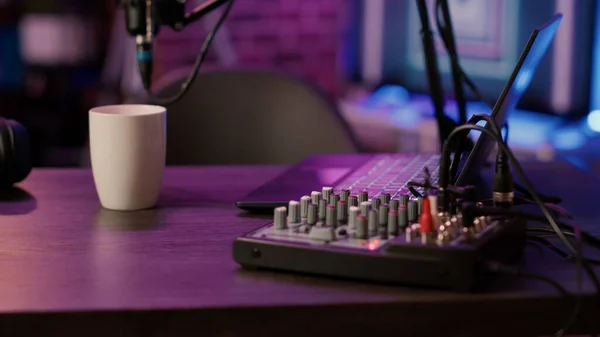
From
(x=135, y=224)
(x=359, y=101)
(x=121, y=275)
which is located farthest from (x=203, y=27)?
(x=121, y=275)

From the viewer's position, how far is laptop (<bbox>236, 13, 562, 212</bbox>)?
38.1 inches

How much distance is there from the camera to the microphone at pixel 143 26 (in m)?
1.16

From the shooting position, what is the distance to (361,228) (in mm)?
836

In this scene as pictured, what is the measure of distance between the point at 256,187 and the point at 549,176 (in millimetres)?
444

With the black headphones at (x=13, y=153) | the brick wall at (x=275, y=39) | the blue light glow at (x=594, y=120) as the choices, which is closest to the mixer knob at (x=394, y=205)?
the black headphones at (x=13, y=153)

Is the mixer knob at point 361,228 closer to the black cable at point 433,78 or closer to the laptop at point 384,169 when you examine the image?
the laptop at point 384,169

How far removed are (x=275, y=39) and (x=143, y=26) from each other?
2.22 m

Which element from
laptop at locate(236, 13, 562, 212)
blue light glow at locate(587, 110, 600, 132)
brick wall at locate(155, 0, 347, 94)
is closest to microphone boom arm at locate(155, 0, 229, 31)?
laptop at locate(236, 13, 562, 212)

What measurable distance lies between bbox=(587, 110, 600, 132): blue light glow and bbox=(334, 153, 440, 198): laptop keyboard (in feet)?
3.32

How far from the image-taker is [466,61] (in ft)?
8.68

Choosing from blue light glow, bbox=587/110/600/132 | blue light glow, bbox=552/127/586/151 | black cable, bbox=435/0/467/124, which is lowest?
blue light glow, bbox=552/127/586/151

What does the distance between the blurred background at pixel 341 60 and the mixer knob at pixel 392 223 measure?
3.38 ft

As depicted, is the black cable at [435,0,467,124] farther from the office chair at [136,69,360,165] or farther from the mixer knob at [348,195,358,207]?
the office chair at [136,69,360,165]

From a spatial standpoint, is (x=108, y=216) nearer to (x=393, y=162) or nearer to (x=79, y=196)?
(x=79, y=196)
